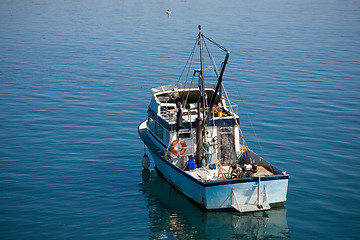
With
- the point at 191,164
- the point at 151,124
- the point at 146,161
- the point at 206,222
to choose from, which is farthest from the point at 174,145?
the point at 206,222

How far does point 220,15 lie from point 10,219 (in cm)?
8479

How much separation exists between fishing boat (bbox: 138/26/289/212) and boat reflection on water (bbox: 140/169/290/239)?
57cm

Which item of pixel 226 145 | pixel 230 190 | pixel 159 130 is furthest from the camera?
pixel 159 130

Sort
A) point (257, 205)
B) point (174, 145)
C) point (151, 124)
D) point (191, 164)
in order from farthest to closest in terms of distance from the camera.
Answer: point (151, 124) → point (174, 145) → point (191, 164) → point (257, 205)

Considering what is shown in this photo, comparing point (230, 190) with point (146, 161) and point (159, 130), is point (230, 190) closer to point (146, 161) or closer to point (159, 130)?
point (159, 130)

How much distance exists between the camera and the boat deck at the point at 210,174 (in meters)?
24.2

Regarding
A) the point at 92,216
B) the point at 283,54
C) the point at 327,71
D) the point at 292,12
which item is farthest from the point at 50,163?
the point at 292,12

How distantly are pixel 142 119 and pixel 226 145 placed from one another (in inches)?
621

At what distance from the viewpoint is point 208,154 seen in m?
26.0

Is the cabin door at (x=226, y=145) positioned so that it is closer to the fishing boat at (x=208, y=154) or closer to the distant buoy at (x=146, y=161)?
the fishing boat at (x=208, y=154)

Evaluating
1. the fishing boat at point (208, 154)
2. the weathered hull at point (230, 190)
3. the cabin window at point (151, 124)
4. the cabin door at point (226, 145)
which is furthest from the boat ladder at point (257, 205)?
the cabin window at point (151, 124)

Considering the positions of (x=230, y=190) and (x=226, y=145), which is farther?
(x=226, y=145)

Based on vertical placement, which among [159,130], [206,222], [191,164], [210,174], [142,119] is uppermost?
[159,130]

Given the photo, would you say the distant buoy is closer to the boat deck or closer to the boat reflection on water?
the boat reflection on water
